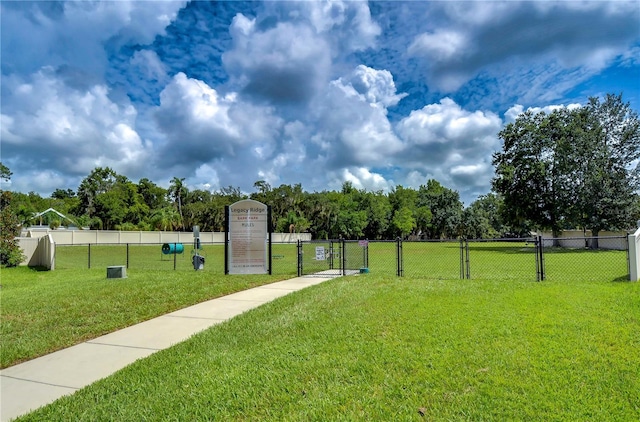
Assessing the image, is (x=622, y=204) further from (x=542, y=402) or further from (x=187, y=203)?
(x=187, y=203)

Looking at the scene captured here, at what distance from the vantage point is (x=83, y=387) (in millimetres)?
4203

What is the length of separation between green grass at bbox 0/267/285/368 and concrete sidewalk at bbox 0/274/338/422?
0.38m

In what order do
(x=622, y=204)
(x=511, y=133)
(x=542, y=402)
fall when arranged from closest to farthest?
(x=542, y=402), (x=622, y=204), (x=511, y=133)

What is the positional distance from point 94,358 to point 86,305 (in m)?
3.38

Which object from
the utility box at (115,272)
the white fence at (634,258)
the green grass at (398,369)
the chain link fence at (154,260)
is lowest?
the chain link fence at (154,260)

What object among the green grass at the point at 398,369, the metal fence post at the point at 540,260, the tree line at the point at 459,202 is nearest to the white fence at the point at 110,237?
the tree line at the point at 459,202

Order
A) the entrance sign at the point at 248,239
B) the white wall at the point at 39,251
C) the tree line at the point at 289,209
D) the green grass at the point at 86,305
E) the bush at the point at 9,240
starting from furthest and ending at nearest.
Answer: the tree line at the point at 289,209 < the white wall at the point at 39,251 < the bush at the point at 9,240 < the entrance sign at the point at 248,239 < the green grass at the point at 86,305

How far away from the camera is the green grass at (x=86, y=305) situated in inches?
237

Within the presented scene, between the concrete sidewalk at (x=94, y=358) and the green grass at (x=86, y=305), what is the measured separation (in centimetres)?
38

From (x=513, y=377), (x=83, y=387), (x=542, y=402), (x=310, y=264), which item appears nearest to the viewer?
(x=542, y=402)

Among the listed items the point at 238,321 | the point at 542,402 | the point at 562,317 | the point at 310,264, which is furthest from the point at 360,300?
the point at 310,264

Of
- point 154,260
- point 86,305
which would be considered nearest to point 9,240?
point 154,260

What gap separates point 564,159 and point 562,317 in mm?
35248

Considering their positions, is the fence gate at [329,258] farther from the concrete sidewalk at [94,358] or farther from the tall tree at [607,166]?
the tall tree at [607,166]
